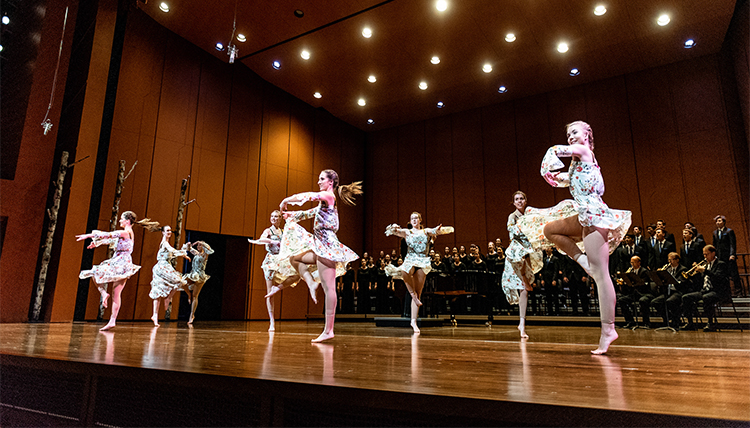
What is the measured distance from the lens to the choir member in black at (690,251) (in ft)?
22.2

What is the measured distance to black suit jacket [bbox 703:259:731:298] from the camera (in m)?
5.98

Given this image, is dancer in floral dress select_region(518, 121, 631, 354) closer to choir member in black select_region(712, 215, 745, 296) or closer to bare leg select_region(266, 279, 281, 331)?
bare leg select_region(266, 279, 281, 331)

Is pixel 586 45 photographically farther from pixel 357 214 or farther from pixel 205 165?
pixel 205 165

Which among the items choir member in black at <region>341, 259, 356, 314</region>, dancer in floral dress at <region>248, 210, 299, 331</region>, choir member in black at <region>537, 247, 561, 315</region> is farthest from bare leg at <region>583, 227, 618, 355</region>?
choir member in black at <region>341, 259, 356, 314</region>

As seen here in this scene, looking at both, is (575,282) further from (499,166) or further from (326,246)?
(326,246)

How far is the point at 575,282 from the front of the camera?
9070 mm

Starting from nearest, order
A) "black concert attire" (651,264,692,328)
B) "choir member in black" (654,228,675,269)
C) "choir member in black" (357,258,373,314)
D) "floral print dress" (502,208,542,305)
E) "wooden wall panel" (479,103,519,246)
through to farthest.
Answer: "floral print dress" (502,208,542,305), "black concert attire" (651,264,692,328), "choir member in black" (654,228,675,269), "choir member in black" (357,258,373,314), "wooden wall panel" (479,103,519,246)

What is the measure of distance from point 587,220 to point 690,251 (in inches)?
224

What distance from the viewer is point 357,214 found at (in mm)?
14383

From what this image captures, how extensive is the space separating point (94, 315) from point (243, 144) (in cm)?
524

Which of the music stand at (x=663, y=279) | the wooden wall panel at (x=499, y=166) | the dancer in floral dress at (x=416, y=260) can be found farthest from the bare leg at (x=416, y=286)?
the wooden wall panel at (x=499, y=166)

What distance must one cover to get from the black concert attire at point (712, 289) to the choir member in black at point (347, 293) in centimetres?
798

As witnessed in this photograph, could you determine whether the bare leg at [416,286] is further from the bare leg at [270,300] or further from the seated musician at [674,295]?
the seated musician at [674,295]

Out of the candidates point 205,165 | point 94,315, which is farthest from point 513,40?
point 94,315
